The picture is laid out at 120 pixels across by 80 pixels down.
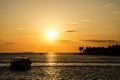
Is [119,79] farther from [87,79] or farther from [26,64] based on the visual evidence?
[26,64]

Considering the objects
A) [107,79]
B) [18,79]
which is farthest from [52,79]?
[107,79]

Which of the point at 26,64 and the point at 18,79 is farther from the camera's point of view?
the point at 26,64

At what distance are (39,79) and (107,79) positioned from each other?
20.4m

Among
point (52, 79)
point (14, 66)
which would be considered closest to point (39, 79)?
point (52, 79)

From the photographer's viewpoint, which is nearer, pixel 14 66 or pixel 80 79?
pixel 80 79

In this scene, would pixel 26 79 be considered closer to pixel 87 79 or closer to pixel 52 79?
pixel 52 79

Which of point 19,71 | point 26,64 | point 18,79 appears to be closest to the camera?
point 18,79

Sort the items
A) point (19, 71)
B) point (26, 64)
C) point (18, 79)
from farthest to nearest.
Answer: point (26, 64) → point (19, 71) → point (18, 79)

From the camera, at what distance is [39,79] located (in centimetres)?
9162

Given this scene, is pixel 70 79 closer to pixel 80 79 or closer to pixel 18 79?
pixel 80 79

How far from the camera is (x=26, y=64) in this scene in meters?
130

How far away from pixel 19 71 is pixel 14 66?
16.4ft

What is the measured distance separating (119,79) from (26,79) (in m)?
28.1

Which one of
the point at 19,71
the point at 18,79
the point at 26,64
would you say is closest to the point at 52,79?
the point at 18,79
